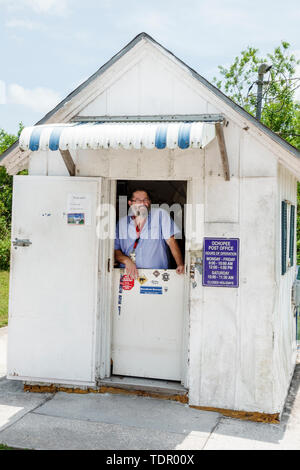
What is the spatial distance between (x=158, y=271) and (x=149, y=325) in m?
0.64

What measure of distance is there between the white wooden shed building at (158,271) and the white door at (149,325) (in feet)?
0.04

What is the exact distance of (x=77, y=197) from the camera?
19.0 feet

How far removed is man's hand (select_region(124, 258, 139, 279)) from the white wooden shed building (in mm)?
129

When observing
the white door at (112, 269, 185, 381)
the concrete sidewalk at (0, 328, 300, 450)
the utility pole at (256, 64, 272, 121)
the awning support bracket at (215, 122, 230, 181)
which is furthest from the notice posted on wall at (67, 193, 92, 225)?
the utility pole at (256, 64, 272, 121)

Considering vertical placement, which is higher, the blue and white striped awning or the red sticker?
the blue and white striped awning

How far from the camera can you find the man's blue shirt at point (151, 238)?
20.0 ft

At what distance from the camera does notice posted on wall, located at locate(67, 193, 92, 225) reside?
5758 mm

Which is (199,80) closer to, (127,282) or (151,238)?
(151,238)

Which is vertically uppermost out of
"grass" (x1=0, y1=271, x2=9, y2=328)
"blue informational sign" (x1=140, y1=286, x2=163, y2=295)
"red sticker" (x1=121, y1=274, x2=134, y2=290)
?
"red sticker" (x1=121, y1=274, x2=134, y2=290)

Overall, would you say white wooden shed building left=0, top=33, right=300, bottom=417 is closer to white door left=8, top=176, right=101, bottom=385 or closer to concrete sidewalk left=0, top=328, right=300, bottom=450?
white door left=8, top=176, right=101, bottom=385

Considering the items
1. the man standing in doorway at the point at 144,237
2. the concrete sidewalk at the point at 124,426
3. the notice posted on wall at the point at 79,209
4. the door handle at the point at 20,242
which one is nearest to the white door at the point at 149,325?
the man standing in doorway at the point at 144,237

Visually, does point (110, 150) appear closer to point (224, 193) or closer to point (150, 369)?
point (224, 193)

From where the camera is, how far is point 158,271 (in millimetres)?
5965

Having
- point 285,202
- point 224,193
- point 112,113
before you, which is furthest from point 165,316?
point 112,113
